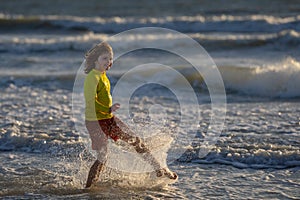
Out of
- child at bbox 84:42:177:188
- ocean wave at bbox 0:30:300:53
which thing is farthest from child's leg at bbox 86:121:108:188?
ocean wave at bbox 0:30:300:53

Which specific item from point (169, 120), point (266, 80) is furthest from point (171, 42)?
point (169, 120)

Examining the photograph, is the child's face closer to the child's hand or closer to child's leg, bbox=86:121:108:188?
the child's hand

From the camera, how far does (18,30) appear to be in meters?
26.1

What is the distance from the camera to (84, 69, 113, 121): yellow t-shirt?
5777mm

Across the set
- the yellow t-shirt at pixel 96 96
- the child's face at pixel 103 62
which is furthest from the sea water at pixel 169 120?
the child's face at pixel 103 62

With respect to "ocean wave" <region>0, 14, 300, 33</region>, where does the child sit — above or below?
below

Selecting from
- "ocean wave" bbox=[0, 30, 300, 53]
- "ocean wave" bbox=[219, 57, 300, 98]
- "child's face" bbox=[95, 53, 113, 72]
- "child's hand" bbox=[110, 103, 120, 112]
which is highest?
"ocean wave" bbox=[0, 30, 300, 53]

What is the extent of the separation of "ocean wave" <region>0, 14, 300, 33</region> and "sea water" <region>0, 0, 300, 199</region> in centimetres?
46

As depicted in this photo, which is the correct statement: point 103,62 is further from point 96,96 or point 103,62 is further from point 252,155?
point 252,155

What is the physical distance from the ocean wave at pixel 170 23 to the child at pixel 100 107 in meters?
17.5

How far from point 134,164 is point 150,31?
54.7ft

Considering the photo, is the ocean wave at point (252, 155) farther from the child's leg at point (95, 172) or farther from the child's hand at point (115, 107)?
the child's hand at point (115, 107)

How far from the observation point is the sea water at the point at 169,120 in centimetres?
627

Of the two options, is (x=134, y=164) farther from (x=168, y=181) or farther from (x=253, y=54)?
(x=253, y=54)
